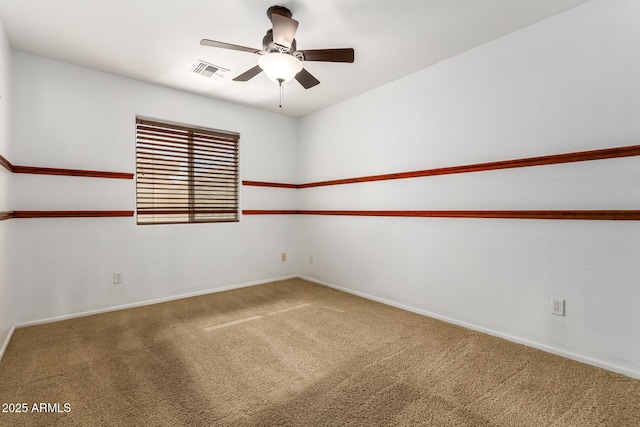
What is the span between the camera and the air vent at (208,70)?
2.91 m

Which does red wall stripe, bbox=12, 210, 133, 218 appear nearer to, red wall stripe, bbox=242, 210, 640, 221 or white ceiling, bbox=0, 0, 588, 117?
white ceiling, bbox=0, 0, 588, 117

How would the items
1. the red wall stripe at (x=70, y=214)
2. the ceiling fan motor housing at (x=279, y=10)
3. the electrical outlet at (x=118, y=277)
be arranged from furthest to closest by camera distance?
the electrical outlet at (x=118, y=277) < the red wall stripe at (x=70, y=214) < the ceiling fan motor housing at (x=279, y=10)

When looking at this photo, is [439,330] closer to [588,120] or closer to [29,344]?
[588,120]

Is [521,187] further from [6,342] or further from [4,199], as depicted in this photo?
[6,342]

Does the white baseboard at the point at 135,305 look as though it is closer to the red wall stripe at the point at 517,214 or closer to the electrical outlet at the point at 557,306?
the red wall stripe at the point at 517,214

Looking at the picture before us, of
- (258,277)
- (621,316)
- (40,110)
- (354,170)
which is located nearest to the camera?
(621,316)

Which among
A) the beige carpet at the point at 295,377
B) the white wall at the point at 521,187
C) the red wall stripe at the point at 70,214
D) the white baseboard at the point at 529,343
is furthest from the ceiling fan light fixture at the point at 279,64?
the white baseboard at the point at 529,343

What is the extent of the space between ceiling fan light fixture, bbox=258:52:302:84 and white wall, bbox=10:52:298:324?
1.87 m

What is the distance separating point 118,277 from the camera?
312 cm

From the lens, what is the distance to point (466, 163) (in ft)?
8.83

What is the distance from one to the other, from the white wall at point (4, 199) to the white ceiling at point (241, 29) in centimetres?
26

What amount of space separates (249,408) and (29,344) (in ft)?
6.46

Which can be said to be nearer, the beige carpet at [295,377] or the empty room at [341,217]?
the beige carpet at [295,377]

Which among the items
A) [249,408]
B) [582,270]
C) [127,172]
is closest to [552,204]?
[582,270]
